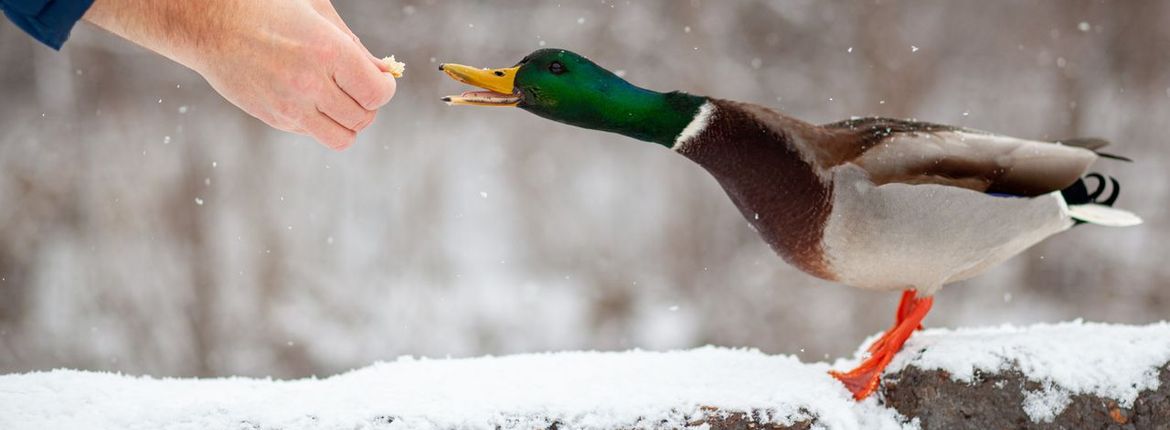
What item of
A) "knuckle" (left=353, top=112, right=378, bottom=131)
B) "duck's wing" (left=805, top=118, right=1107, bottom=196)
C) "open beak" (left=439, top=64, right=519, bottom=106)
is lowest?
"knuckle" (left=353, top=112, right=378, bottom=131)

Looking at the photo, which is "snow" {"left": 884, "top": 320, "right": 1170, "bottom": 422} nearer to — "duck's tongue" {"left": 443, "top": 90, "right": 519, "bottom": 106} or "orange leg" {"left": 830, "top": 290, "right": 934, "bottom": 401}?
"orange leg" {"left": 830, "top": 290, "right": 934, "bottom": 401}

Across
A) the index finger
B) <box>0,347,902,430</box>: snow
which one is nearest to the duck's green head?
the index finger

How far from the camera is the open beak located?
1.64 metres

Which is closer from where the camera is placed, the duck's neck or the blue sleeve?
the blue sleeve

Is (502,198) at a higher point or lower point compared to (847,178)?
lower

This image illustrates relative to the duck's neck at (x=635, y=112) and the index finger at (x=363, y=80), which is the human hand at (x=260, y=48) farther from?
the duck's neck at (x=635, y=112)

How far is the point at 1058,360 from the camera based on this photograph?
5.75 feet

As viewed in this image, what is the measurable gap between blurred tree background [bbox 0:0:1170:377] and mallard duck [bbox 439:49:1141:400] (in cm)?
232

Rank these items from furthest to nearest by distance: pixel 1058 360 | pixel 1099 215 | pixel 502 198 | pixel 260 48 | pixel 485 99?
1. pixel 502 198
2. pixel 1099 215
3. pixel 1058 360
4. pixel 485 99
5. pixel 260 48

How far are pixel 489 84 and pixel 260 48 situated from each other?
36 centimetres

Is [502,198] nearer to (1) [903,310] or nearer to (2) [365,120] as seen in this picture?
(1) [903,310]

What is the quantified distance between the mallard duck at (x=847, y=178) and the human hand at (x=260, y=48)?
0.29 m

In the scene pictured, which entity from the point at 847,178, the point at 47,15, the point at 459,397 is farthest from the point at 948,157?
the point at 47,15

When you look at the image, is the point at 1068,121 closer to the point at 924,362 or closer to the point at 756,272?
the point at 756,272
